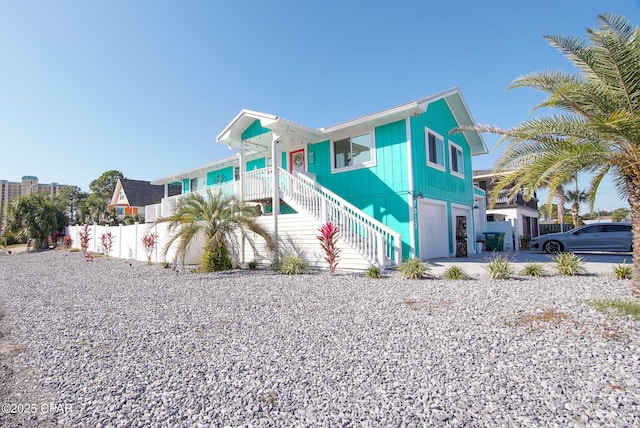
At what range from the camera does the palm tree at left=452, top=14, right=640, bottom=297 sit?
4.98 meters

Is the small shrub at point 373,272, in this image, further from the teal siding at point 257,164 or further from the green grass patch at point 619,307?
the teal siding at point 257,164

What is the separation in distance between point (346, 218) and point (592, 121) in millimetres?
6090

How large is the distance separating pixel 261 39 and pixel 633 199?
11.4 meters

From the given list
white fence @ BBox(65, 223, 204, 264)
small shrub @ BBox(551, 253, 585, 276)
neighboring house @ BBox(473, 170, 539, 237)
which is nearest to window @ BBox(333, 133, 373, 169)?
small shrub @ BBox(551, 253, 585, 276)

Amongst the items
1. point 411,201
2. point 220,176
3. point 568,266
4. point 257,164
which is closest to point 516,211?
point 411,201

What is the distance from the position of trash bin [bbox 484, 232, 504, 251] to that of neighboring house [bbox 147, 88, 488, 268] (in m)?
1.58

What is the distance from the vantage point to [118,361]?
3.44 metres

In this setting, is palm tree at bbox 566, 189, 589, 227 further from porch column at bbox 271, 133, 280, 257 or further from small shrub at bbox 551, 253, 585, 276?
porch column at bbox 271, 133, 280, 257

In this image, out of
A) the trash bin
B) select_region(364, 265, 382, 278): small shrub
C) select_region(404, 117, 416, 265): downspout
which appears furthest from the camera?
the trash bin

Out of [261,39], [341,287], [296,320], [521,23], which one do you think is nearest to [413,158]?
[521,23]

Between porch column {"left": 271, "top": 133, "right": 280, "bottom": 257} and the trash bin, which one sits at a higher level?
porch column {"left": 271, "top": 133, "right": 280, "bottom": 257}

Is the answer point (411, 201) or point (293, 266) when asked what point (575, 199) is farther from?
point (293, 266)

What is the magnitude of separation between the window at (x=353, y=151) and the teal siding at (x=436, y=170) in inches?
68.1

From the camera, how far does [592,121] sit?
520 cm
